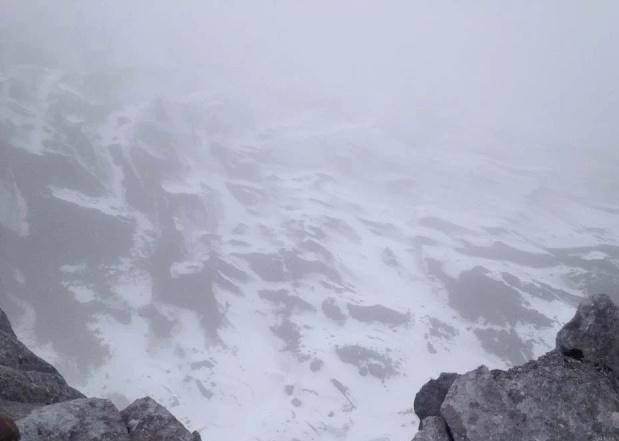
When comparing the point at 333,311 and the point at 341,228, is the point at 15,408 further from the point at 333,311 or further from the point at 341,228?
the point at 341,228

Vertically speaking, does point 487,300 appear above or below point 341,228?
above

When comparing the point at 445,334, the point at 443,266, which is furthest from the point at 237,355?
the point at 443,266

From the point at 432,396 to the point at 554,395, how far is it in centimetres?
362

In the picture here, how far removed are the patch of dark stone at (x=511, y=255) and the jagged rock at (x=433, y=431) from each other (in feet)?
390

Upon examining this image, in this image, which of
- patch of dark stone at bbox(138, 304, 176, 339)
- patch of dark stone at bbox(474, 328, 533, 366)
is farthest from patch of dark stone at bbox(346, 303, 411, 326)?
patch of dark stone at bbox(138, 304, 176, 339)

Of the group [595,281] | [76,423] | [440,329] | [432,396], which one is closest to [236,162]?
[440,329]

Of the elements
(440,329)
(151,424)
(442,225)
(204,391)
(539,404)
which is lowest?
(204,391)

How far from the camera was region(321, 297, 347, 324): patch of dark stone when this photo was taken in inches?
3735

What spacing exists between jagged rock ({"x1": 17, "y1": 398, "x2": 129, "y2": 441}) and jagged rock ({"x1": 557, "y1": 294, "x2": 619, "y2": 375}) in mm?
11902

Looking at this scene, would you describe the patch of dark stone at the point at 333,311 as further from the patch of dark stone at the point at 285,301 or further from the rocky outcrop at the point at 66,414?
the rocky outcrop at the point at 66,414

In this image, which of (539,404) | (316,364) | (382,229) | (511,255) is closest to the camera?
(539,404)

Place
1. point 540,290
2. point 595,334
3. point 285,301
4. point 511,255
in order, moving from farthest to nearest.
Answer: point 511,255, point 540,290, point 285,301, point 595,334

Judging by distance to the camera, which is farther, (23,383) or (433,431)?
(23,383)

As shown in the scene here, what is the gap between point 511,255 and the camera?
402 feet
